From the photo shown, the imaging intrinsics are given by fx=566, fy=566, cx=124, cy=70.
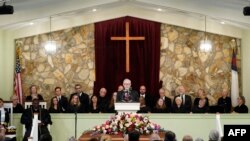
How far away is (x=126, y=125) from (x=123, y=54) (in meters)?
6.13

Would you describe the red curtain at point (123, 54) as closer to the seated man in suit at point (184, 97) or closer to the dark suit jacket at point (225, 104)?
the seated man in suit at point (184, 97)

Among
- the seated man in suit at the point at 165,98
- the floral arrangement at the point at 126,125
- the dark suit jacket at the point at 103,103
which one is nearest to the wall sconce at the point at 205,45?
the seated man in suit at the point at 165,98

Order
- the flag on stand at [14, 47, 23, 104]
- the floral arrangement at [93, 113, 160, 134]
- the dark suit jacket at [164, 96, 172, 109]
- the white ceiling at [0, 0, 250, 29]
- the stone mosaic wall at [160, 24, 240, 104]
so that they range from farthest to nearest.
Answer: the stone mosaic wall at [160, 24, 240, 104]
the flag on stand at [14, 47, 23, 104]
the dark suit jacket at [164, 96, 172, 109]
the white ceiling at [0, 0, 250, 29]
the floral arrangement at [93, 113, 160, 134]

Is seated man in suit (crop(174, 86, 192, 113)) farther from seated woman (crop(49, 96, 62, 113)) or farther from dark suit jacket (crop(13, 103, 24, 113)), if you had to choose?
dark suit jacket (crop(13, 103, 24, 113))

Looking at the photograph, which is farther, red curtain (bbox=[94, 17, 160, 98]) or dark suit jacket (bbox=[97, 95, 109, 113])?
red curtain (bbox=[94, 17, 160, 98])

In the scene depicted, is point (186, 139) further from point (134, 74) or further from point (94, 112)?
point (134, 74)

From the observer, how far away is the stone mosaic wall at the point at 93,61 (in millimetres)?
16766

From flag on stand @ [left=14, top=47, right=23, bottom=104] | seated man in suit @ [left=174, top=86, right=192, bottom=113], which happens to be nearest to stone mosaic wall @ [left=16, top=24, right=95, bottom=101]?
flag on stand @ [left=14, top=47, right=23, bottom=104]

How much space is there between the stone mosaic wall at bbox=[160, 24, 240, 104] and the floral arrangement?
5.57m

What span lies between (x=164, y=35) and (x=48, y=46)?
3631mm

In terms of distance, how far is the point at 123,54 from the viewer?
669 inches

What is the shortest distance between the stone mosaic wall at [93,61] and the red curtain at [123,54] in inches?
8.5

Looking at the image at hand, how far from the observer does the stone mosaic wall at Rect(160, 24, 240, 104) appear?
659 inches

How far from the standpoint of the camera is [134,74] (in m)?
16.9
